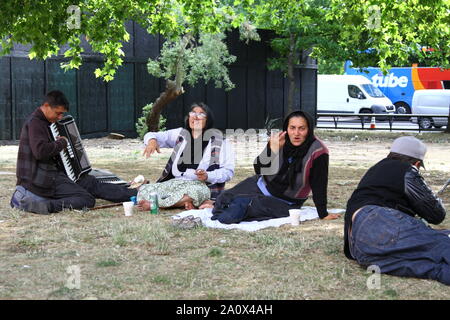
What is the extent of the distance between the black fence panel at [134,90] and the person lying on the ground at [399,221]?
51.6 ft

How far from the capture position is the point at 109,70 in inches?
605

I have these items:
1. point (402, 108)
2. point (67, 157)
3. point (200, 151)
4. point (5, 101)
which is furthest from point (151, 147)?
point (402, 108)

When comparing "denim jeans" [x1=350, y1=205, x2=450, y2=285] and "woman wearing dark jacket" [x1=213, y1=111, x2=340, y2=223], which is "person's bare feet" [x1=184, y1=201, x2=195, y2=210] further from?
"denim jeans" [x1=350, y1=205, x2=450, y2=285]

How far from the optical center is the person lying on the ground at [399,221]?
591cm

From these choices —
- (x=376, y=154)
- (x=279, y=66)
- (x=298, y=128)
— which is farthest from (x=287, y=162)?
(x=279, y=66)

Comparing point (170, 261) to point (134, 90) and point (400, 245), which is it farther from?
point (134, 90)

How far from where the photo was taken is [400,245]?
596cm

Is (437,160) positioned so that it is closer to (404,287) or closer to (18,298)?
(404,287)

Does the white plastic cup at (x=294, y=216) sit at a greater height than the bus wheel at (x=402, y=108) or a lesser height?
lesser

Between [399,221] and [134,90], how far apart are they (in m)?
18.9

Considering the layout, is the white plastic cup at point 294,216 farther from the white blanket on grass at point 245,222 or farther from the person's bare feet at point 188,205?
the person's bare feet at point 188,205

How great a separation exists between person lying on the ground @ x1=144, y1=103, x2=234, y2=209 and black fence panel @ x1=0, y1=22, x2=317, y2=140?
11967 mm

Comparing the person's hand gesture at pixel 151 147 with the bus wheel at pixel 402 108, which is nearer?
the person's hand gesture at pixel 151 147

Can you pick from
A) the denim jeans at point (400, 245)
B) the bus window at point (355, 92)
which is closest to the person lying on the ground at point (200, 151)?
the denim jeans at point (400, 245)
